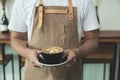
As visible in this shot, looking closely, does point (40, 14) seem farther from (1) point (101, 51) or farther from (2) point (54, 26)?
(1) point (101, 51)

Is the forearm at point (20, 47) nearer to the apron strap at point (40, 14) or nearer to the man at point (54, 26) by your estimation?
the man at point (54, 26)

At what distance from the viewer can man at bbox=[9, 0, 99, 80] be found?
104 cm

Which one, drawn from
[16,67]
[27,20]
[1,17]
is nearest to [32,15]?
[27,20]

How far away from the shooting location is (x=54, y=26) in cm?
107

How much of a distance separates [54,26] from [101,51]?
1.06 metres

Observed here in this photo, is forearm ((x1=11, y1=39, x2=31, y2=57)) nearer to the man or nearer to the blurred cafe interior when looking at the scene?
the man

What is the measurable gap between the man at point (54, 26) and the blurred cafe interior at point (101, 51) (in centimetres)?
A: 83

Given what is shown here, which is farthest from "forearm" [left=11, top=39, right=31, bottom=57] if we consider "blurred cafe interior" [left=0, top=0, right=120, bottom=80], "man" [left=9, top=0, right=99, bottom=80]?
"blurred cafe interior" [left=0, top=0, right=120, bottom=80]

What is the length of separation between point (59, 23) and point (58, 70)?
24cm

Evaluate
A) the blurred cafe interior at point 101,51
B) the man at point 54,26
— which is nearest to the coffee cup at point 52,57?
the man at point 54,26

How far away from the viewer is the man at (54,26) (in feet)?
3.40

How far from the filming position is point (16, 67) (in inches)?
92.2

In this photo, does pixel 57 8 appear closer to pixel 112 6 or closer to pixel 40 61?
pixel 40 61

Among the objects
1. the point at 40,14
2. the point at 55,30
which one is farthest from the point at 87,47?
the point at 40,14
